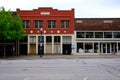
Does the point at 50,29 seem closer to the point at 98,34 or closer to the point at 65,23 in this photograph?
the point at 65,23

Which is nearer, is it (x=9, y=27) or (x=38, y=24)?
(x=9, y=27)

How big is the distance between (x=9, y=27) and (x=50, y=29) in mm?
12465

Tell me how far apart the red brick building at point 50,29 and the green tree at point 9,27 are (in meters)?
7.09

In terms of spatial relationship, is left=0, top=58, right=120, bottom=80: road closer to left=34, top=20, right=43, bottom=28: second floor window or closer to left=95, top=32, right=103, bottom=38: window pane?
left=34, top=20, right=43, bottom=28: second floor window

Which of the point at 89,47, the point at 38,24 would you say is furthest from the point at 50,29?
the point at 89,47

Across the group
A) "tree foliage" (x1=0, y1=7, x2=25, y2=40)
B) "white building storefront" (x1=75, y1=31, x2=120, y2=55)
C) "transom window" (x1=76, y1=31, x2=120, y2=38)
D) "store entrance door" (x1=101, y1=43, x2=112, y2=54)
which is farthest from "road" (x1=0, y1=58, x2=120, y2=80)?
"transom window" (x1=76, y1=31, x2=120, y2=38)

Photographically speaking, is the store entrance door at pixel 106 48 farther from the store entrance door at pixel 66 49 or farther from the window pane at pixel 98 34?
the store entrance door at pixel 66 49

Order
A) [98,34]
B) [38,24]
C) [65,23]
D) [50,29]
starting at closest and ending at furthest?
[50,29] < [38,24] < [65,23] < [98,34]

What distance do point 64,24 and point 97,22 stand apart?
6.91 metres

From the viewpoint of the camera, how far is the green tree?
67250mm

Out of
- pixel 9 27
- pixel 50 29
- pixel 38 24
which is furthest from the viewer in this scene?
pixel 38 24

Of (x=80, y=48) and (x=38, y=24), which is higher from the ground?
(x=38, y=24)

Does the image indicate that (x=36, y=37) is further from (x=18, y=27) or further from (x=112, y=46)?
(x=112, y=46)

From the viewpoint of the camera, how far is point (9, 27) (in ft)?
225
